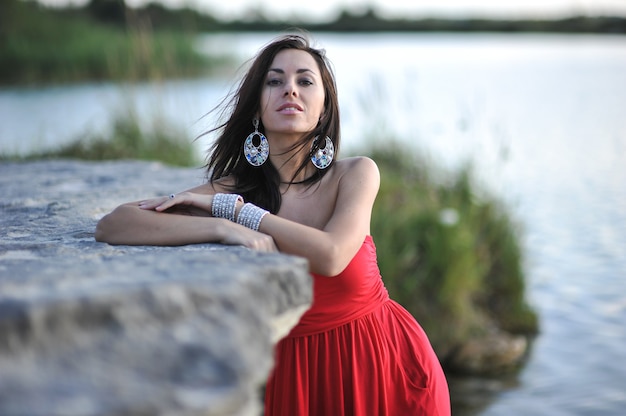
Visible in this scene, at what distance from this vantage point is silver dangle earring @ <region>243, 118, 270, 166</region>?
2.39 metres

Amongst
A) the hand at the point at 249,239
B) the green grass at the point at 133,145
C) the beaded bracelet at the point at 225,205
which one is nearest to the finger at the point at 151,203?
the beaded bracelet at the point at 225,205

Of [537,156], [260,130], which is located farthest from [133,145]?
[537,156]

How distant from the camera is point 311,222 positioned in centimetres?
227

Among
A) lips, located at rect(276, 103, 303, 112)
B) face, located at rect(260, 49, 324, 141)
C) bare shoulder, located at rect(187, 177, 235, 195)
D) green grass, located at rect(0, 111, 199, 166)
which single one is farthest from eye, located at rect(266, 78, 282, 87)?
green grass, located at rect(0, 111, 199, 166)

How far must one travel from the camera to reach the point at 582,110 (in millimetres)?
12898

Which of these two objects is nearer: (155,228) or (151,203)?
(155,228)

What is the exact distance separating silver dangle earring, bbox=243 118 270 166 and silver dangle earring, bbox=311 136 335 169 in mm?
158

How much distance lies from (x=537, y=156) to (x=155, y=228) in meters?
8.70

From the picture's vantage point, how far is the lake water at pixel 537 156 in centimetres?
489

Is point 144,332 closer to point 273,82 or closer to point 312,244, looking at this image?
point 312,244

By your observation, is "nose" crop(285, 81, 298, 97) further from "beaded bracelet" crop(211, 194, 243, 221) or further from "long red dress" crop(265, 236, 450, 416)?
"long red dress" crop(265, 236, 450, 416)

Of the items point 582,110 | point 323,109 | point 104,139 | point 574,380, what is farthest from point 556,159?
point 323,109

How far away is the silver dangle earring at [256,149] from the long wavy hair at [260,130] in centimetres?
2

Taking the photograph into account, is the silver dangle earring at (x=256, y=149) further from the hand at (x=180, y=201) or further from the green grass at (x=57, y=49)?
the green grass at (x=57, y=49)
